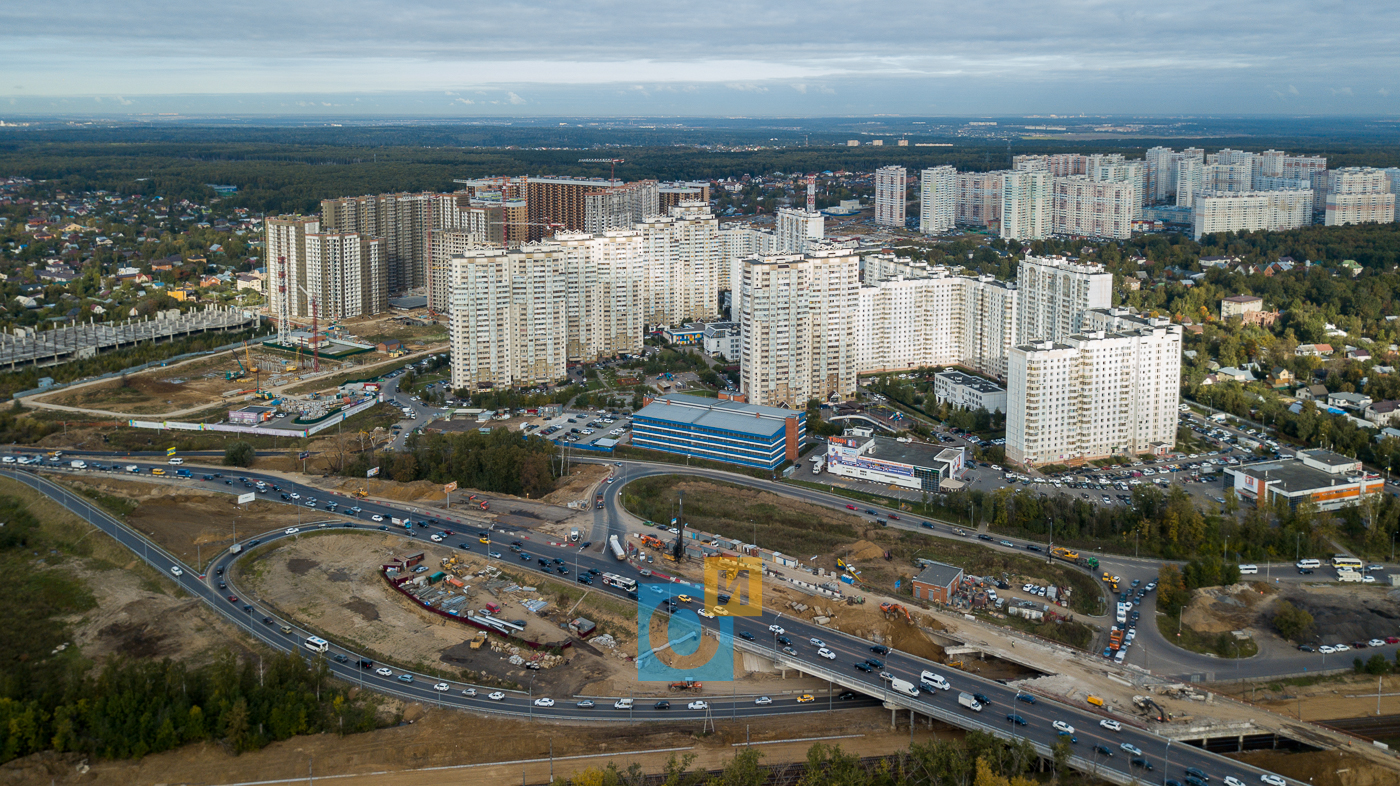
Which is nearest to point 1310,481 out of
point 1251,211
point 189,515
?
point 189,515

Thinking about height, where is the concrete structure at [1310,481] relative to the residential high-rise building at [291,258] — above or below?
below

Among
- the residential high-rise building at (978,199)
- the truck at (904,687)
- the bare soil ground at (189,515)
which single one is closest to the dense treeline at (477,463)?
the bare soil ground at (189,515)

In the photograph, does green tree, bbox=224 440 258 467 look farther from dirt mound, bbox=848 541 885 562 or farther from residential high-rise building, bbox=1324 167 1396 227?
residential high-rise building, bbox=1324 167 1396 227

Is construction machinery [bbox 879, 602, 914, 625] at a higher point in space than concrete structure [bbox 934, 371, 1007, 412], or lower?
lower

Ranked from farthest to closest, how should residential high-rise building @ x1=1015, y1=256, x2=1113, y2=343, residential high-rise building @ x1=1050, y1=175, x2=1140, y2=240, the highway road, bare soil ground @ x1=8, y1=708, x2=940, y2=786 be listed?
residential high-rise building @ x1=1050, y1=175, x2=1140, y2=240, residential high-rise building @ x1=1015, y1=256, x2=1113, y2=343, bare soil ground @ x1=8, y1=708, x2=940, y2=786, the highway road

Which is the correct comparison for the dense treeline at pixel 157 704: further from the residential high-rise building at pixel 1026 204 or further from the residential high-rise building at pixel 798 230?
the residential high-rise building at pixel 1026 204

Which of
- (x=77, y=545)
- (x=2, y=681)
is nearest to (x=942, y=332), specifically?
(x=77, y=545)

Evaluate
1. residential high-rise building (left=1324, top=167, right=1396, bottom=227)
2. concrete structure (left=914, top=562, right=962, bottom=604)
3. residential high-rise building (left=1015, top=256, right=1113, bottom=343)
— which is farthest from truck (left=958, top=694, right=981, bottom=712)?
residential high-rise building (left=1324, top=167, right=1396, bottom=227)
